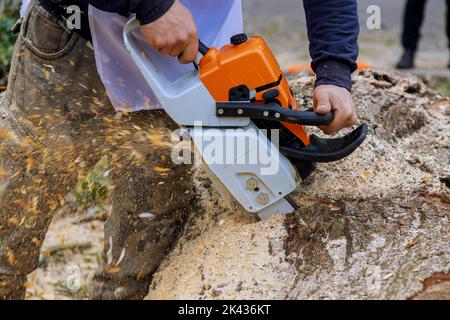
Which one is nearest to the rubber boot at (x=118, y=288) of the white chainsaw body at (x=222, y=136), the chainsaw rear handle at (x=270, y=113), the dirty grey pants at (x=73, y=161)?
the dirty grey pants at (x=73, y=161)

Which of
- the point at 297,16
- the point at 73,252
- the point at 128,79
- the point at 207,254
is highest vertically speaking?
the point at 128,79

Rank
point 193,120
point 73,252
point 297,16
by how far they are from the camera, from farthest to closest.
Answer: point 297,16
point 73,252
point 193,120

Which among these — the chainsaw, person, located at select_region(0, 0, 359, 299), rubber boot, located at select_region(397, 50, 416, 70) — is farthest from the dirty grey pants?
rubber boot, located at select_region(397, 50, 416, 70)

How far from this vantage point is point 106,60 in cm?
240

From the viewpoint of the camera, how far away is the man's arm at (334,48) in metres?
2.20

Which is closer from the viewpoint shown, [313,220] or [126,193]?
[313,220]

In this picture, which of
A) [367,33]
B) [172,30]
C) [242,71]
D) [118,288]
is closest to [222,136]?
[242,71]

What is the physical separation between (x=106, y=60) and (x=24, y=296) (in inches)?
41.9

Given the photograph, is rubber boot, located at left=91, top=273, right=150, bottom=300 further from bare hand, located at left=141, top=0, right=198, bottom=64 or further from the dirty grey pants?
bare hand, located at left=141, top=0, right=198, bottom=64

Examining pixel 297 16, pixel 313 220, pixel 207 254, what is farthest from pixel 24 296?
pixel 297 16

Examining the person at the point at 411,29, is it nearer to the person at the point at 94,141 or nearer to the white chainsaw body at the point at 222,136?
the person at the point at 94,141

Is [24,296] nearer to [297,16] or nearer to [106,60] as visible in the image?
[106,60]

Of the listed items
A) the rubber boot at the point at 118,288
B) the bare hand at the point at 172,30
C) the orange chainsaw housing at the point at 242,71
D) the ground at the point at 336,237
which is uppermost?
the bare hand at the point at 172,30

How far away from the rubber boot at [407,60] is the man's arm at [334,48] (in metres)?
4.51
